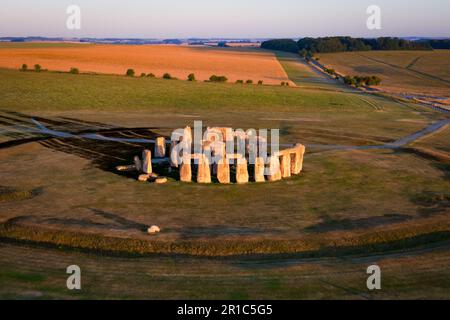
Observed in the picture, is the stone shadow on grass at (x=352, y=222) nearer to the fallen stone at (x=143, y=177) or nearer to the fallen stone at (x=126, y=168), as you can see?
the fallen stone at (x=143, y=177)

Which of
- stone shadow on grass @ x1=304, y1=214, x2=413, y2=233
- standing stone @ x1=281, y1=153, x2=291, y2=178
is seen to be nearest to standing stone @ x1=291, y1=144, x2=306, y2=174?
standing stone @ x1=281, y1=153, x2=291, y2=178

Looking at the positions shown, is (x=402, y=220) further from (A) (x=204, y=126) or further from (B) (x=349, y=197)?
(A) (x=204, y=126)

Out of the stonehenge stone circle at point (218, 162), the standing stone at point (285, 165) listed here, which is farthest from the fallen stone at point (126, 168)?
the standing stone at point (285, 165)

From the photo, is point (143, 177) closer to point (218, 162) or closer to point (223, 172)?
point (218, 162)

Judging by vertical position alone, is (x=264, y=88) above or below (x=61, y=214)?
above

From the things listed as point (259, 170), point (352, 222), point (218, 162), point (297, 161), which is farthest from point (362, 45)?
point (352, 222)

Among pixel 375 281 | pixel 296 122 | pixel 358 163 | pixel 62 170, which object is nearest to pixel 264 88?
pixel 296 122
